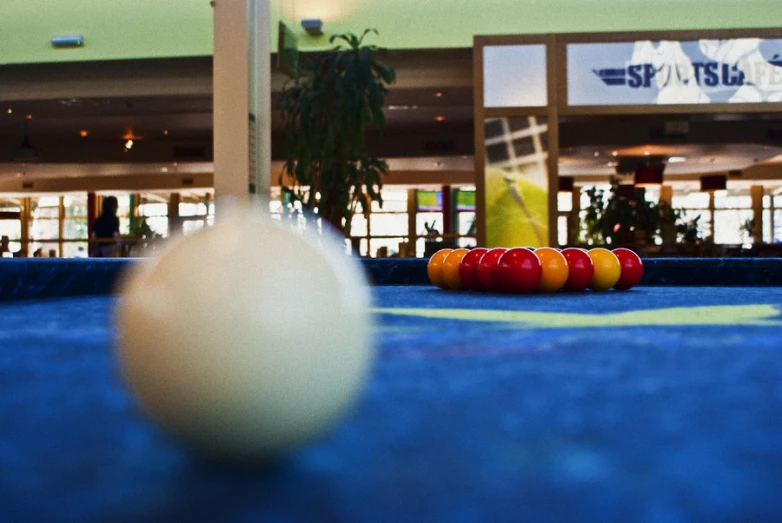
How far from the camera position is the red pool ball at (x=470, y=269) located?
288cm

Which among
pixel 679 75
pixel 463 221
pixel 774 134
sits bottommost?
pixel 463 221

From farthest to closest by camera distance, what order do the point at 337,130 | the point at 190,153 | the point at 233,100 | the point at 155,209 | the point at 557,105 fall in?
the point at 155,209 < the point at 190,153 < the point at 557,105 < the point at 337,130 < the point at 233,100

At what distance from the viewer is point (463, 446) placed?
27.6 inches

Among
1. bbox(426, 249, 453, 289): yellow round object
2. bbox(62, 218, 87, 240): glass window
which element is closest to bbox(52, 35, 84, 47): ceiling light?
bbox(426, 249, 453, 289): yellow round object

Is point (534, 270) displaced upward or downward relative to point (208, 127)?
downward

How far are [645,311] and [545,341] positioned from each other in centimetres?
72

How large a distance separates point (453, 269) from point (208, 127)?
447 inches

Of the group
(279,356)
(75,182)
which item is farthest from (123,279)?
(75,182)

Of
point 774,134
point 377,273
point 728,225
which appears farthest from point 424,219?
point 377,273

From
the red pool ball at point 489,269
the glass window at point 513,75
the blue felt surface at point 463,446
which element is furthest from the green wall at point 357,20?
the blue felt surface at point 463,446

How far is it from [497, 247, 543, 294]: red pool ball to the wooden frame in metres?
5.06

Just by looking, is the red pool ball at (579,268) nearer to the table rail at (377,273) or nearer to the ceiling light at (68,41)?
the table rail at (377,273)

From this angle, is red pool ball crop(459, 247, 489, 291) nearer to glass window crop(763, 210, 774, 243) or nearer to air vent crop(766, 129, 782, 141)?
air vent crop(766, 129, 782, 141)

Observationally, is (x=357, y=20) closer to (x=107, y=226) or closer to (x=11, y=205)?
(x=107, y=226)
